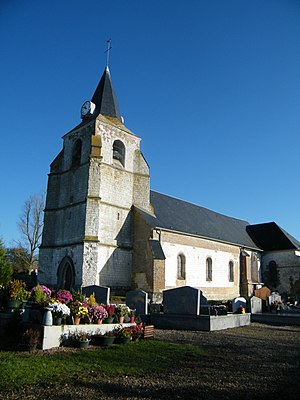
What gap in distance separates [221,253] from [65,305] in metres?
21.0

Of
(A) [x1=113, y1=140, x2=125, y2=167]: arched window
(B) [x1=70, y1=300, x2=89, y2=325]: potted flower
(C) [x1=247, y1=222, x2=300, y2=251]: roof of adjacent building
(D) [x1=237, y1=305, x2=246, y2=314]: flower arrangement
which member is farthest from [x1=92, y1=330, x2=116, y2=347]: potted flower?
(C) [x1=247, y1=222, x2=300, y2=251]: roof of adjacent building

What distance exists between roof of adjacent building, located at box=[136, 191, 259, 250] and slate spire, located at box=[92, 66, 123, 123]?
7203 millimetres

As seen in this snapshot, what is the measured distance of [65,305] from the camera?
909cm

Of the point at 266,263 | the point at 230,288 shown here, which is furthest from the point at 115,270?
the point at 266,263

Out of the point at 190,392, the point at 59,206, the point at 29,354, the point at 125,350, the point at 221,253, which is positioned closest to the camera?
the point at 190,392

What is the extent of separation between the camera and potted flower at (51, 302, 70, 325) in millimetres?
8492

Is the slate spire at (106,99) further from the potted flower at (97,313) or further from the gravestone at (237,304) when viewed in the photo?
the potted flower at (97,313)

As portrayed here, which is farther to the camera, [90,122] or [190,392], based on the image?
[90,122]

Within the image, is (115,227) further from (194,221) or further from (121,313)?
(121,313)

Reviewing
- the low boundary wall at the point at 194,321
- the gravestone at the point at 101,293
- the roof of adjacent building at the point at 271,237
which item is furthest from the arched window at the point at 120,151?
the roof of adjacent building at the point at 271,237

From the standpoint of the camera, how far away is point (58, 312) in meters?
8.63

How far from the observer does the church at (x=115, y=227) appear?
20.7m

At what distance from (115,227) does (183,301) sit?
9.51 meters

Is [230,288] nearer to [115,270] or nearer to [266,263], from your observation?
[266,263]
